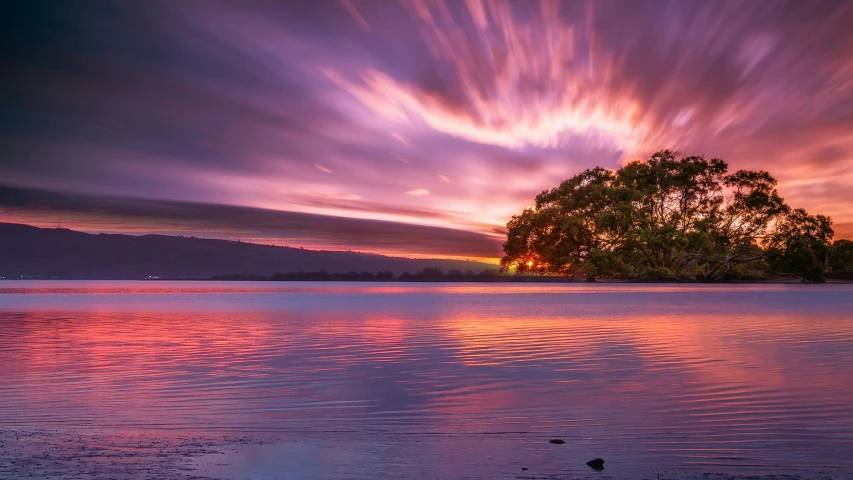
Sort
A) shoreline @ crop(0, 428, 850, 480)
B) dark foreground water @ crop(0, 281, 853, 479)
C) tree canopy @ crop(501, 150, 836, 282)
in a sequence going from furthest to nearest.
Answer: tree canopy @ crop(501, 150, 836, 282)
dark foreground water @ crop(0, 281, 853, 479)
shoreline @ crop(0, 428, 850, 480)

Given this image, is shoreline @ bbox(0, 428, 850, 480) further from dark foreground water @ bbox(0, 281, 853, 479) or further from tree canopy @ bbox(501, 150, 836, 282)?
tree canopy @ bbox(501, 150, 836, 282)

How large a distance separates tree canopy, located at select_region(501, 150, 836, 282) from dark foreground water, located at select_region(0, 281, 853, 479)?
8064 cm

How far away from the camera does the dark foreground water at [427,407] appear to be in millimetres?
7965

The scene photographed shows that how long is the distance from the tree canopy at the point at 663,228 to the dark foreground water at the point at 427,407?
265 ft

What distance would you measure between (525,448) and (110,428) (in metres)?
5.85

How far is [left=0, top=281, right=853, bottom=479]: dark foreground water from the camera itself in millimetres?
7965

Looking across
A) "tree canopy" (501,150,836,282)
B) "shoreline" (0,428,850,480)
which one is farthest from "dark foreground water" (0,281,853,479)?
"tree canopy" (501,150,836,282)

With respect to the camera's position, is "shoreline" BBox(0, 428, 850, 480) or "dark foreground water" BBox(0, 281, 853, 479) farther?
"dark foreground water" BBox(0, 281, 853, 479)

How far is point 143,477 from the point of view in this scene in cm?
732

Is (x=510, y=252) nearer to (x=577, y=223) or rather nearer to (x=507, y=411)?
(x=577, y=223)

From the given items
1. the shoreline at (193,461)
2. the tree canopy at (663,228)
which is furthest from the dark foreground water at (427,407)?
the tree canopy at (663,228)

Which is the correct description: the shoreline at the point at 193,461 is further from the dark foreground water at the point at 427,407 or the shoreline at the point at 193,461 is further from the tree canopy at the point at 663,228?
the tree canopy at the point at 663,228

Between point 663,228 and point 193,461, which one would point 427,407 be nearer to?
point 193,461

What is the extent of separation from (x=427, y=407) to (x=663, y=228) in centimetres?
9733
